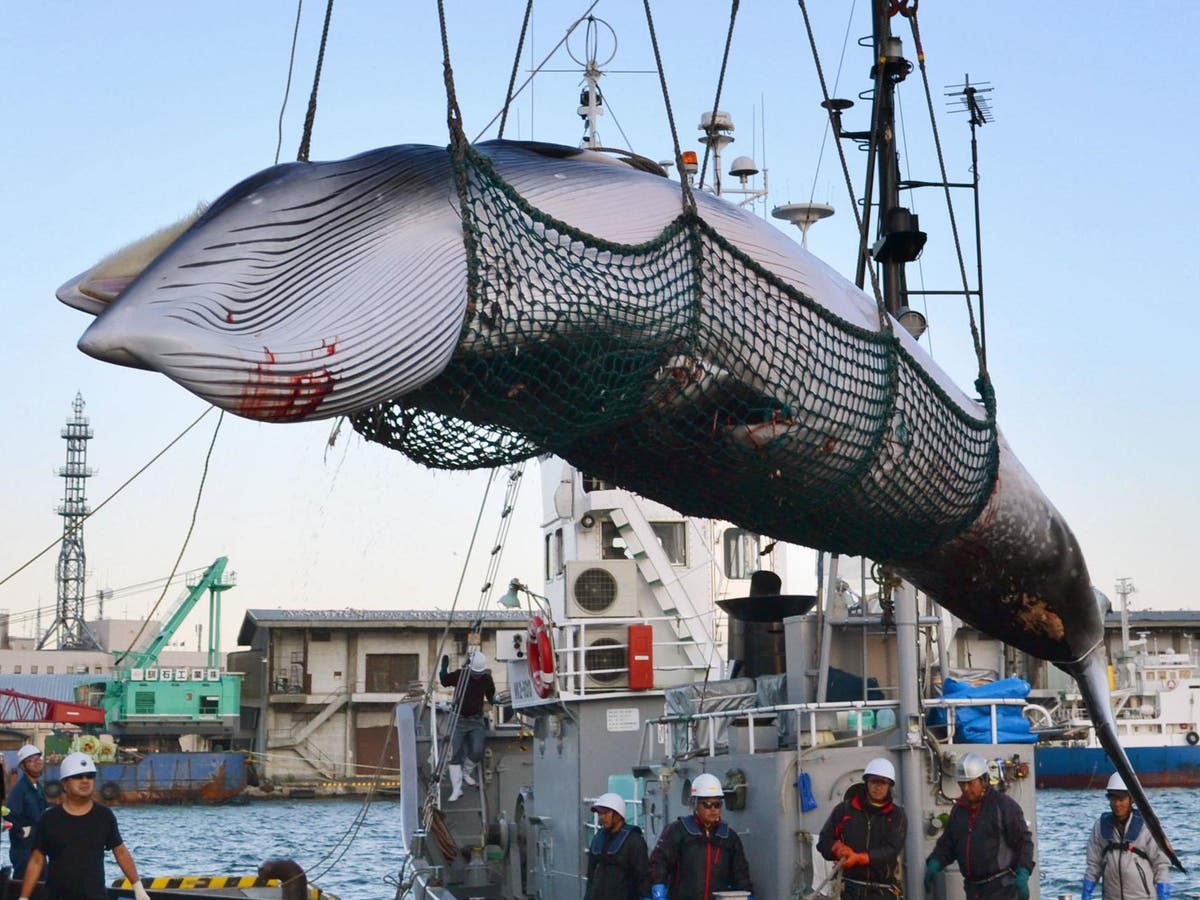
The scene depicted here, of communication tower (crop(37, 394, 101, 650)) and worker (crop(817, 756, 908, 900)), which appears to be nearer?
worker (crop(817, 756, 908, 900))

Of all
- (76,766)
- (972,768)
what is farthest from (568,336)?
(972,768)

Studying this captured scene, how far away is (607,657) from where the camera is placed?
1808cm

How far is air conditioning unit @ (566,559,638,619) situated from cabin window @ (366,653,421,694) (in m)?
47.8

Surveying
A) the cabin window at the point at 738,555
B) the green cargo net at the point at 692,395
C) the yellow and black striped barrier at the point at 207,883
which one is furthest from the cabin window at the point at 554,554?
the green cargo net at the point at 692,395

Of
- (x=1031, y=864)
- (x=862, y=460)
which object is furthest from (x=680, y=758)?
(x=862, y=460)

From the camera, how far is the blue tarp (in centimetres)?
1204

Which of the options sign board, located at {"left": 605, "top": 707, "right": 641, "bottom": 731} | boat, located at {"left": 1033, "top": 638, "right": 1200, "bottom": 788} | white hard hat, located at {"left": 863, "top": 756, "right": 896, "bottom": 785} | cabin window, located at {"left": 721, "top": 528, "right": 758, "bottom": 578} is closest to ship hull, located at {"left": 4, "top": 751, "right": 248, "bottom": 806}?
boat, located at {"left": 1033, "top": 638, "right": 1200, "bottom": 788}

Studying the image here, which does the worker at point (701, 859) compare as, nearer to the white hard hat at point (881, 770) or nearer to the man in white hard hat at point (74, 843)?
the white hard hat at point (881, 770)

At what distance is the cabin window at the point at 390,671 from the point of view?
2640 inches

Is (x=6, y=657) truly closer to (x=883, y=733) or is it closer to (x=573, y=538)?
(x=573, y=538)

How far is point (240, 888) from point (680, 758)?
630cm

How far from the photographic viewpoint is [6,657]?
9638 centimetres

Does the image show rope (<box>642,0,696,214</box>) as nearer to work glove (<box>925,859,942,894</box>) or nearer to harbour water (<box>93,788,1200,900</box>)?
work glove (<box>925,859,942,894</box>)

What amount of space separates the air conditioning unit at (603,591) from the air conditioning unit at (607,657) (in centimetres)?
177
